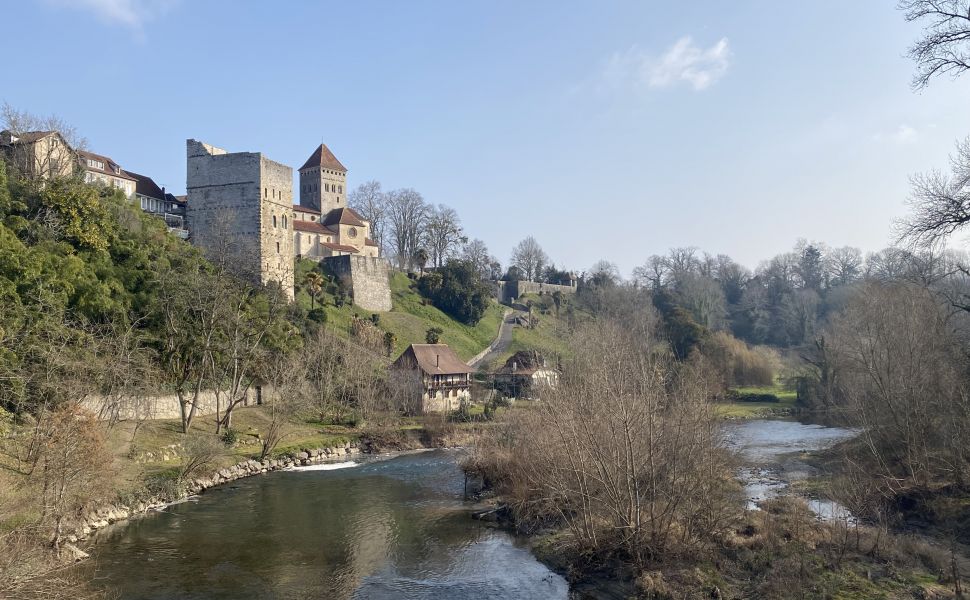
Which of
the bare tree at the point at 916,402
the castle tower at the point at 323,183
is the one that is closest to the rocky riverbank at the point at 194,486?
the bare tree at the point at 916,402

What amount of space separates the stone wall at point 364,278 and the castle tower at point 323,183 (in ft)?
44.3

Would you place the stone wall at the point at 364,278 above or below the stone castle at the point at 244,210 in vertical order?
below

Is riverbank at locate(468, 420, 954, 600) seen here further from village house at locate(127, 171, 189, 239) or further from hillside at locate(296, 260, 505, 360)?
village house at locate(127, 171, 189, 239)

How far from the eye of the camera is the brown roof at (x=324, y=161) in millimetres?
66500

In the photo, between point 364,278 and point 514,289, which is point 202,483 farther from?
point 514,289

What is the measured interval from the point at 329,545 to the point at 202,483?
27.8 ft

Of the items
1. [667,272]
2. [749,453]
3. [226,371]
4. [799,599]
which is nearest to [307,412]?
[226,371]

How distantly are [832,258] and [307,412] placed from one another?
251 feet

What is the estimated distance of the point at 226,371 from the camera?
3114 centimetres

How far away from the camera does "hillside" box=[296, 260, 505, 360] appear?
47.5m

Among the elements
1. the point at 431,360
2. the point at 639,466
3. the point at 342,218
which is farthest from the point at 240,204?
the point at 639,466

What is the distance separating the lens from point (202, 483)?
879 inches

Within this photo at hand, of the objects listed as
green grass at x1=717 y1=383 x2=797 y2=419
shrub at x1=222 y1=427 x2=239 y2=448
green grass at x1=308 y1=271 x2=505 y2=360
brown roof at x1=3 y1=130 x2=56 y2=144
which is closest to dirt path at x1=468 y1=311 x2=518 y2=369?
green grass at x1=308 y1=271 x2=505 y2=360

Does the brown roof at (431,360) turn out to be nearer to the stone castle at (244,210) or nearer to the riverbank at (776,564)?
the stone castle at (244,210)
